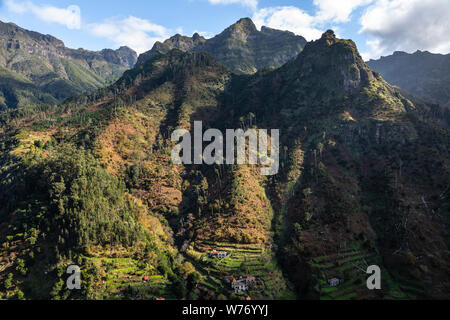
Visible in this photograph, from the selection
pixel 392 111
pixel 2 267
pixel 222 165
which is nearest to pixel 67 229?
pixel 2 267

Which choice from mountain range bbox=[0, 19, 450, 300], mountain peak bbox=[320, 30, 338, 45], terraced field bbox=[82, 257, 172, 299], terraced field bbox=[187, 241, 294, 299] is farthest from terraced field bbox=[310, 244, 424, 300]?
mountain peak bbox=[320, 30, 338, 45]

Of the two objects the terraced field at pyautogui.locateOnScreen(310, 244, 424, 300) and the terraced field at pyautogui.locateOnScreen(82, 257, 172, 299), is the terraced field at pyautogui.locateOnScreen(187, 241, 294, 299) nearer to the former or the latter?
the terraced field at pyautogui.locateOnScreen(310, 244, 424, 300)

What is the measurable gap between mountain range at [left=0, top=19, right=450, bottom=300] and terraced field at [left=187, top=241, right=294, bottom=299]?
0.40 meters

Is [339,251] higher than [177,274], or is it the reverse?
[339,251]

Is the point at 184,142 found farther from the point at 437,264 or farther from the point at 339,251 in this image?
the point at 437,264

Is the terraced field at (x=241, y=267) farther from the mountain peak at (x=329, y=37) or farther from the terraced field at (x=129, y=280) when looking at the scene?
the mountain peak at (x=329, y=37)

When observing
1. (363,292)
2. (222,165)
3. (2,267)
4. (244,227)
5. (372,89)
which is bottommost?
(363,292)

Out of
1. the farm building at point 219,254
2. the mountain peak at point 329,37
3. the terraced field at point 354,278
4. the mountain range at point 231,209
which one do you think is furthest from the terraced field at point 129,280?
the mountain peak at point 329,37

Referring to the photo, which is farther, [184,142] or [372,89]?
[372,89]

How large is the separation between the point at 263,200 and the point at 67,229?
72.3 metres

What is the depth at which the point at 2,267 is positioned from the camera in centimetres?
6625

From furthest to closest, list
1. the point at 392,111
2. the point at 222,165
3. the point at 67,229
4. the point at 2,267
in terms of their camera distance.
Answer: the point at 392,111
the point at 222,165
the point at 67,229
the point at 2,267
